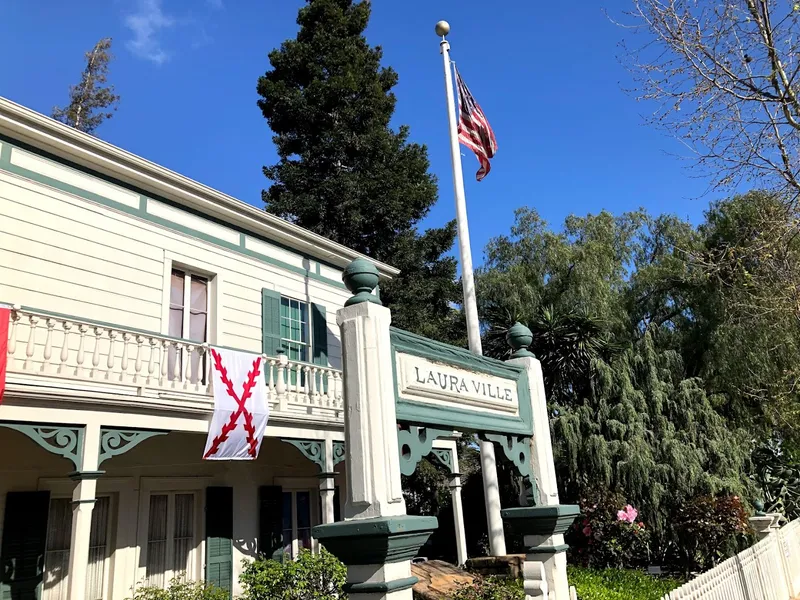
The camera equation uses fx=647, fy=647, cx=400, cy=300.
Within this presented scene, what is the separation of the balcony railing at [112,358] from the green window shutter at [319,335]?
85.9 inches

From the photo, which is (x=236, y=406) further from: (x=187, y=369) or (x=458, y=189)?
(x=458, y=189)

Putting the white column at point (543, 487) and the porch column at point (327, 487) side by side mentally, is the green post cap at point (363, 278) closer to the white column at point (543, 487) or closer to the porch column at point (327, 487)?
the white column at point (543, 487)

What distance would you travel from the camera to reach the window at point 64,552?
8.82m

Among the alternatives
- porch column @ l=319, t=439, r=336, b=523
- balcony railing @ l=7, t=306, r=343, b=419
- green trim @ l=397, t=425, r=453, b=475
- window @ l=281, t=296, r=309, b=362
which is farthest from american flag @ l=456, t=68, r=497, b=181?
green trim @ l=397, t=425, r=453, b=475

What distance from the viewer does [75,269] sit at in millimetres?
9422

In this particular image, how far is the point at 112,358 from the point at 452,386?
5.81 m

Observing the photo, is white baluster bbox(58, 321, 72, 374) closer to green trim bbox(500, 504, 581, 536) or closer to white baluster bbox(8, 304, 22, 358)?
white baluster bbox(8, 304, 22, 358)

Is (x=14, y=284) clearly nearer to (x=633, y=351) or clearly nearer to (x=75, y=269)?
(x=75, y=269)

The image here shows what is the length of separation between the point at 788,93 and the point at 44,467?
10487mm

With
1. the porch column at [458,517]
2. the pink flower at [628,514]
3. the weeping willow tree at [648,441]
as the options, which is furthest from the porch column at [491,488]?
the weeping willow tree at [648,441]

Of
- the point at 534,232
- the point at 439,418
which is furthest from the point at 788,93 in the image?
the point at 534,232

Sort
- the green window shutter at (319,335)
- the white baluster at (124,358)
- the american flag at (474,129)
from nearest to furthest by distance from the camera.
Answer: the white baluster at (124,358) < the american flag at (474,129) < the green window shutter at (319,335)

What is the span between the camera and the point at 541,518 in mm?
4793

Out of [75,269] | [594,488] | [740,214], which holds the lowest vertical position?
[594,488]
